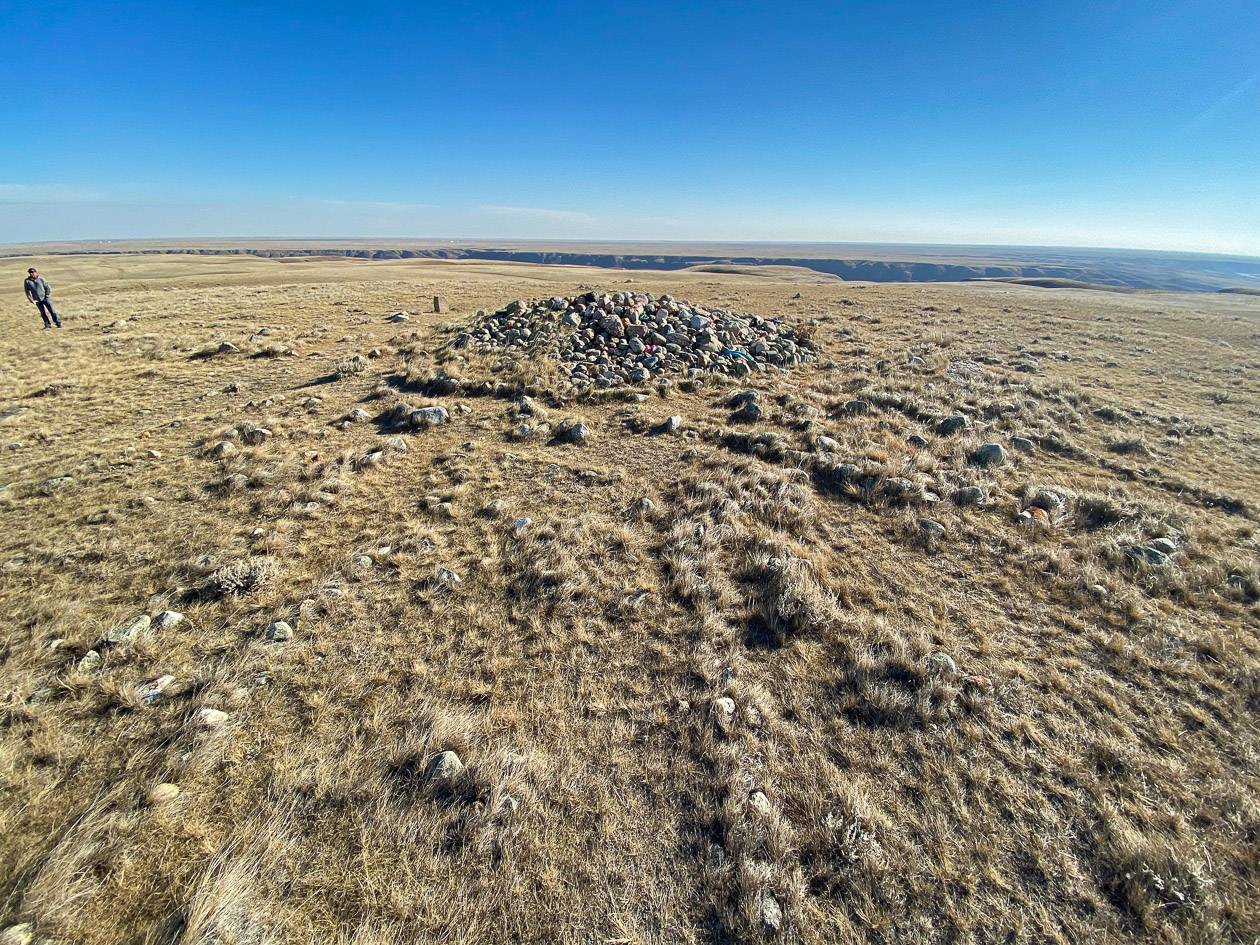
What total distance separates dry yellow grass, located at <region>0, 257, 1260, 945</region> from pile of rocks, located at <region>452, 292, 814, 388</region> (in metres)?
4.69

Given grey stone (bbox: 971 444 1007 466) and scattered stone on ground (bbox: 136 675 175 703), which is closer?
scattered stone on ground (bbox: 136 675 175 703)

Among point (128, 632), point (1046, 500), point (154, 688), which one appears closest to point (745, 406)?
point (1046, 500)

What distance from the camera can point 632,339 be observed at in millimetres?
15430

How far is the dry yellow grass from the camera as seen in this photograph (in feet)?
10.2

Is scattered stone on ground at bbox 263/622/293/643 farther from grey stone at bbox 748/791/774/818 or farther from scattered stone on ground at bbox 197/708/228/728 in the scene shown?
grey stone at bbox 748/791/774/818

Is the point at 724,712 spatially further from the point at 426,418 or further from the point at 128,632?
the point at 426,418

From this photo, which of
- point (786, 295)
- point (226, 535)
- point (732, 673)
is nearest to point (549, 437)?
point (226, 535)

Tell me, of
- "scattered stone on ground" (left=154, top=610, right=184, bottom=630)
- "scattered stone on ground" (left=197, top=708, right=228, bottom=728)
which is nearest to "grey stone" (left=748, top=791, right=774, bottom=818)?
"scattered stone on ground" (left=197, top=708, right=228, bottom=728)

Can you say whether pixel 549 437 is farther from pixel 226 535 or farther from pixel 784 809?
pixel 784 809

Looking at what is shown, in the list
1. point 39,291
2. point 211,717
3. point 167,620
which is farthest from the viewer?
point 39,291

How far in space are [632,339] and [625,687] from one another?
12524 mm

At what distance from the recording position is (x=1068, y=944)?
9.62 ft

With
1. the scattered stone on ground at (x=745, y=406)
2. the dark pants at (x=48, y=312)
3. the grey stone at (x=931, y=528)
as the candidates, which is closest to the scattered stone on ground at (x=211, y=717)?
the grey stone at (x=931, y=528)

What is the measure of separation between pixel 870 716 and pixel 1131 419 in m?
13.1
